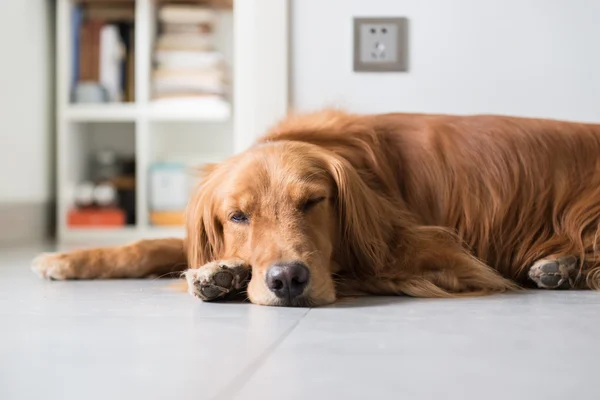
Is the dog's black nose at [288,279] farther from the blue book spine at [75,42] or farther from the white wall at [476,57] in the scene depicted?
the blue book spine at [75,42]

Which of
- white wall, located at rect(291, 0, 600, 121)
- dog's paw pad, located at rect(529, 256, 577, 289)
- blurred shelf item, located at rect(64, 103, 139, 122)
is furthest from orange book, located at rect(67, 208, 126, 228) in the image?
dog's paw pad, located at rect(529, 256, 577, 289)

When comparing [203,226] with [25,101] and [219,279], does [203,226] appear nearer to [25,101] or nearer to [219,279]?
[219,279]

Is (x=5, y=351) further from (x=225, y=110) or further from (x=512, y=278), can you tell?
(x=225, y=110)

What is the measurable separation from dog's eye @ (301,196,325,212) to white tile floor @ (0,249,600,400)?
0.74ft

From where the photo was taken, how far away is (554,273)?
6.32 feet

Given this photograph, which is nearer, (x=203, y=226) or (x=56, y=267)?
(x=203, y=226)

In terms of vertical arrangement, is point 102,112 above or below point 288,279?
above

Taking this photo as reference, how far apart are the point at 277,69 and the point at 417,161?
2.44 feet

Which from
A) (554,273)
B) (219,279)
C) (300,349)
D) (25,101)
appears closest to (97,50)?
(25,101)

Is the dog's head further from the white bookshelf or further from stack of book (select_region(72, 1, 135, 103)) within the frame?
stack of book (select_region(72, 1, 135, 103))

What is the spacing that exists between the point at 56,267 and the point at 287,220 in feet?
2.35

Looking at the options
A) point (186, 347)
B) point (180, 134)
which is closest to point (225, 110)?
point (180, 134)

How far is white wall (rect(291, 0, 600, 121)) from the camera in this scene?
256 cm

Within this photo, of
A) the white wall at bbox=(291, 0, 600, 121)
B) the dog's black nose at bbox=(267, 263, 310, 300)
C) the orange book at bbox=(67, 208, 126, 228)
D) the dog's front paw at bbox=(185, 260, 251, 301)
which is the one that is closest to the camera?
the dog's black nose at bbox=(267, 263, 310, 300)
